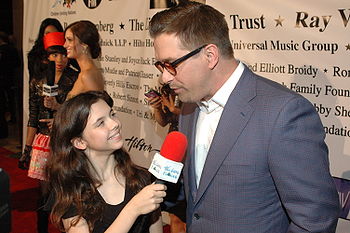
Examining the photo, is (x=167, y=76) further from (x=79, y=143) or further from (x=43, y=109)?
(x=43, y=109)

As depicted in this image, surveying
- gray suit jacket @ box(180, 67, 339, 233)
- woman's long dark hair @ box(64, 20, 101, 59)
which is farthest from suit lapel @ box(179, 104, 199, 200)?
woman's long dark hair @ box(64, 20, 101, 59)

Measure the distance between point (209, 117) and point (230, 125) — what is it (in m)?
0.17

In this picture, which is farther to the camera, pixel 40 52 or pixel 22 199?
pixel 22 199

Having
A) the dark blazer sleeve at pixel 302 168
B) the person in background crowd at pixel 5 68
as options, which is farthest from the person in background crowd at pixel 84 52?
the person in background crowd at pixel 5 68

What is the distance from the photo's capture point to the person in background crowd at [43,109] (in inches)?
124

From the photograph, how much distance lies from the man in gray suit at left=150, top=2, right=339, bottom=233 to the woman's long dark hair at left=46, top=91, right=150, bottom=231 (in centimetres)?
41

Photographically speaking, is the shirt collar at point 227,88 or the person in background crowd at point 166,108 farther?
the person in background crowd at point 166,108

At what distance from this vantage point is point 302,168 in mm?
1316

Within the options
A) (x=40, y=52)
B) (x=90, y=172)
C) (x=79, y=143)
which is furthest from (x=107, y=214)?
(x=40, y=52)

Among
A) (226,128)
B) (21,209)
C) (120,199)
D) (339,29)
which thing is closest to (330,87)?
(339,29)

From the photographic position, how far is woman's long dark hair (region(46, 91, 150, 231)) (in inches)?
69.0

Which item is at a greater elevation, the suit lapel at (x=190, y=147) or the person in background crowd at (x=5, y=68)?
the suit lapel at (x=190, y=147)

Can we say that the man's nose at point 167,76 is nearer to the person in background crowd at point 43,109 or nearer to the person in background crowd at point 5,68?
the person in background crowd at point 43,109

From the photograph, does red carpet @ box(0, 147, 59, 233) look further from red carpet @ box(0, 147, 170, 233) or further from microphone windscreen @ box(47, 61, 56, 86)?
microphone windscreen @ box(47, 61, 56, 86)
